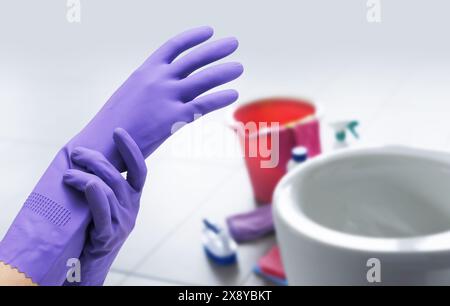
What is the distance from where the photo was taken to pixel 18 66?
3.19 metres

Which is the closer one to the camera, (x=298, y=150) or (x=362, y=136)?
(x=298, y=150)

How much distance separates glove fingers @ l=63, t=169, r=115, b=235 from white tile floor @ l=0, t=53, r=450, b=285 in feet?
2.56

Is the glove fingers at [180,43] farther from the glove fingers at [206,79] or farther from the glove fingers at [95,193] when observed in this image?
the glove fingers at [95,193]

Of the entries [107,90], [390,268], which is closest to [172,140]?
[107,90]

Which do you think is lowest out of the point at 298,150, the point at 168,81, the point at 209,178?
the point at 209,178

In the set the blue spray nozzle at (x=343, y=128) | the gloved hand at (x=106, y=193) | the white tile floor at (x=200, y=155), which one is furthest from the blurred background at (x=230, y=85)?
the gloved hand at (x=106, y=193)

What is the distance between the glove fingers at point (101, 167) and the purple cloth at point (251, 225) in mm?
880

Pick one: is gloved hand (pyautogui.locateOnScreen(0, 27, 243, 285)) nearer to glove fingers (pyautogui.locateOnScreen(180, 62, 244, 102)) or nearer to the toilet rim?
glove fingers (pyautogui.locateOnScreen(180, 62, 244, 102))

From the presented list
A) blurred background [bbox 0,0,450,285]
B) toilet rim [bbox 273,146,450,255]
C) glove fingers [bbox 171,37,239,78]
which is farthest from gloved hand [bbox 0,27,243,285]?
blurred background [bbox 0,0,450,285]

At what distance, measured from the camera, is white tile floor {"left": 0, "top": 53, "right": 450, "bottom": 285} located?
1696 mm

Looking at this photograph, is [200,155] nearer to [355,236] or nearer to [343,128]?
[343,128]

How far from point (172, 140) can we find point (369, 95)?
0.76 meters

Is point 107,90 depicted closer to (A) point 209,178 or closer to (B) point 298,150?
(A) point 209,178

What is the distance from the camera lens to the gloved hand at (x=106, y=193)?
85cm
